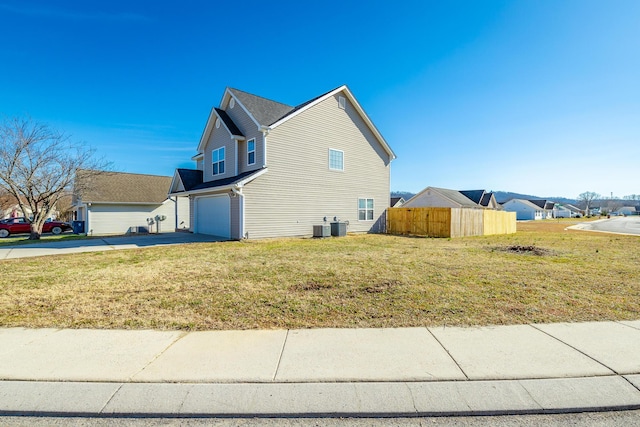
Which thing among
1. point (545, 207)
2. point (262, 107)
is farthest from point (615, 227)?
point (545, 207)

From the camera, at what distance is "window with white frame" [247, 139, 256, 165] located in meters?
15.7

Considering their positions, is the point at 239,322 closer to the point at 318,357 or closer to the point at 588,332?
the point at 318,357

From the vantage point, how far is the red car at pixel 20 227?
21.5 m

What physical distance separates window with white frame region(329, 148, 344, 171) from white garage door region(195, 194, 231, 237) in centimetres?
647

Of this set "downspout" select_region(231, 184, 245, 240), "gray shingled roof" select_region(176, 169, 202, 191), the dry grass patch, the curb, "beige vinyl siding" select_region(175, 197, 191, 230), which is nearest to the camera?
the curb

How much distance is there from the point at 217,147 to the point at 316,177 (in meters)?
6.66

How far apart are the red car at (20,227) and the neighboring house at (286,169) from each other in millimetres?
12691

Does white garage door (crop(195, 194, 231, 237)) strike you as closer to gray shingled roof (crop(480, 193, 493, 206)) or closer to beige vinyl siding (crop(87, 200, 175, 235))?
beige vinyl siding (crop(87, 200, 175, 235))

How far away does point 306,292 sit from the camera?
5699mm

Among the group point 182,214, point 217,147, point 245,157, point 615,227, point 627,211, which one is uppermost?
point 217,147

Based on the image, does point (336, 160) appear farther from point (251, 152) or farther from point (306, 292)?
point (306, 292)

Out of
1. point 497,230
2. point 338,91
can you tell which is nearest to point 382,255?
point 338,91

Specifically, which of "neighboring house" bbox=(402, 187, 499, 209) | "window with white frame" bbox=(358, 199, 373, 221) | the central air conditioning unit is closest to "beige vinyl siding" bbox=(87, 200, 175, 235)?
the central air conditioning unit

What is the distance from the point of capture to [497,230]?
23188 millimetres
